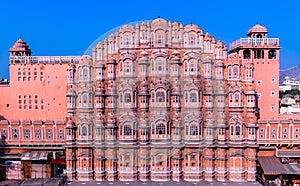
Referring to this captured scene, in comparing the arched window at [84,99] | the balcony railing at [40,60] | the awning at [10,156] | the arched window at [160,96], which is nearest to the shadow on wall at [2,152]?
the awning at [10,156]

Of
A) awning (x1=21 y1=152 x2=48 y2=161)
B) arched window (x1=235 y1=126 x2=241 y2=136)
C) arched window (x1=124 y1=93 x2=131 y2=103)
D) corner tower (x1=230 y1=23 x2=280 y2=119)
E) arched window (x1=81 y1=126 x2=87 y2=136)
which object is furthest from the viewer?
corner tower (x1=230 y1=23 x2=280 y2=119)

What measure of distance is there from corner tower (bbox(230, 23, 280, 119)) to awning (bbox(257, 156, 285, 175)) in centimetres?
457

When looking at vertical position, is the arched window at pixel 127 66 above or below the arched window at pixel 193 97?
above

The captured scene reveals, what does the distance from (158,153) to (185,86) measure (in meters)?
7.38

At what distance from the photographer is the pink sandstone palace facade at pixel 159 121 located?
3416cm

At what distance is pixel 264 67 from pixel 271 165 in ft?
34.3

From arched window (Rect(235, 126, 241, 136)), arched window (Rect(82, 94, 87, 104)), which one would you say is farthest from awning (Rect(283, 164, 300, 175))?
arched window (Rect(82, 94, 87, 104))

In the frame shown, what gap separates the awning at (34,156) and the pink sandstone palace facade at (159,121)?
0.35 feet

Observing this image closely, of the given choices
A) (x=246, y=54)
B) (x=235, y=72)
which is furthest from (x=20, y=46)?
(x=246, y=54)

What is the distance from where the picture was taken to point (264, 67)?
120ft

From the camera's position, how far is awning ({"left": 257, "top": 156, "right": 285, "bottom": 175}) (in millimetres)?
33156

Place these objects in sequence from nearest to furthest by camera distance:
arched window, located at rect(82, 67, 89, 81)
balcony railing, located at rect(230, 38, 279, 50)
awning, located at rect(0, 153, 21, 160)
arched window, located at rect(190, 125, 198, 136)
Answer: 1. arched window, located at rect(190, 125, 198, 136)
2. arched window, located at rect(82, 67, 89, 81)
3. awning, located at rect(0, 153, 21, 160)
4. balcony railing, located at rect(230, 38, 279, 50)

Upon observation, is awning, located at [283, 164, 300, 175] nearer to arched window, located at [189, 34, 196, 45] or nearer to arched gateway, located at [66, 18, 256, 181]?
arched gateway, located at [66, 18, 256, 181]

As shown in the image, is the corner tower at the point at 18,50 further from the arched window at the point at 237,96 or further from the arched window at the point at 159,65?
the arched window at the point at 237,96
